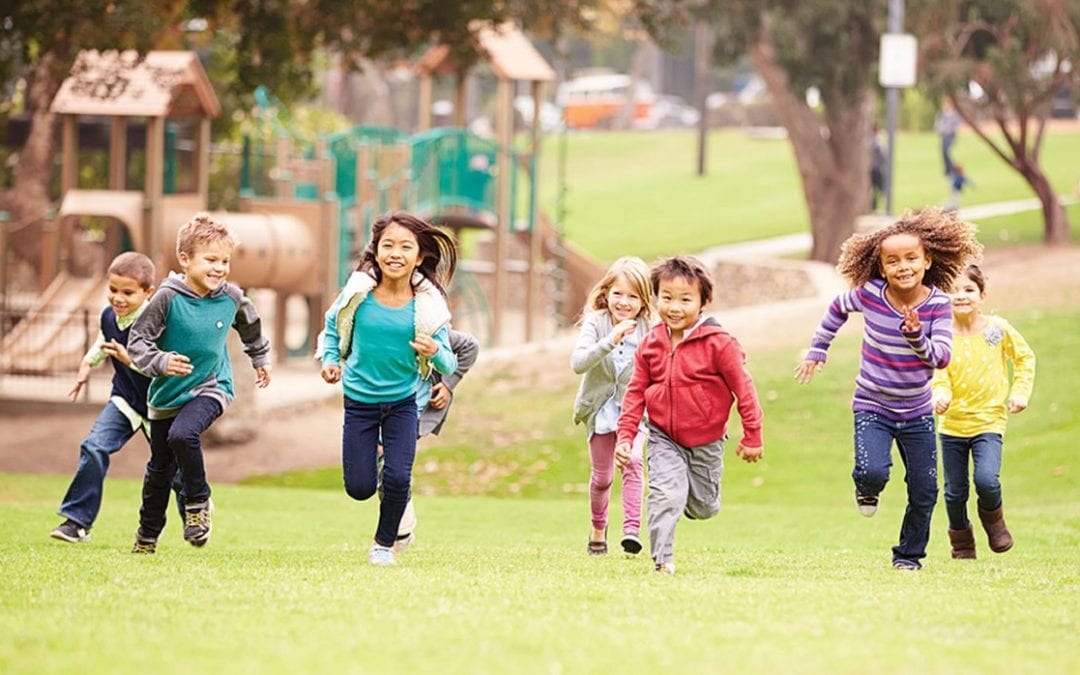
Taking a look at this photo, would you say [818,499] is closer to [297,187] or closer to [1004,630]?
[1004,630]

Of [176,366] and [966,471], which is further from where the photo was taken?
[966,471]

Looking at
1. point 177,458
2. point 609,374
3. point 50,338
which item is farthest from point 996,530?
point 50,338

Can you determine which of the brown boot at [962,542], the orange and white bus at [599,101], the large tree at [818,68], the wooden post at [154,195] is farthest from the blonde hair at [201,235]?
the orange and white bus at [599,101]

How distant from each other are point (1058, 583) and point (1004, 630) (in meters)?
2.28

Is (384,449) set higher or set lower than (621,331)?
lower

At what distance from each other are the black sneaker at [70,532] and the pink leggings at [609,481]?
2.75 metres

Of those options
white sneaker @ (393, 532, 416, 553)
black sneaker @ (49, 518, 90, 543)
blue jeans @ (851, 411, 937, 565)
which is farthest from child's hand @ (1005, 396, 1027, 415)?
black sneaker @ (49, 518, 90, 543)

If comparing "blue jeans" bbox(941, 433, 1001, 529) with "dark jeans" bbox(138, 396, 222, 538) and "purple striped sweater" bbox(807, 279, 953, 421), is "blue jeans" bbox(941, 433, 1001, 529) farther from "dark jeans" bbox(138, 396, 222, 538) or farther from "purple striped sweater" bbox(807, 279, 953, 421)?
"dark jeans" bbox(138, 396, 222, 538)

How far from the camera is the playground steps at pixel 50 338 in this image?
22094mm

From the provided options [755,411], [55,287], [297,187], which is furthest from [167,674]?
[297,187]

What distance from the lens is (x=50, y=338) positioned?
873 inches

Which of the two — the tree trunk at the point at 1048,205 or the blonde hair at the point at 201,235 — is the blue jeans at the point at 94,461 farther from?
the tree trunk at the point at 1048,205

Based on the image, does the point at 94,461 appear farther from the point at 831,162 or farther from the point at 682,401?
the point at 831,162

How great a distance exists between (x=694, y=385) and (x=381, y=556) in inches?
65.6
